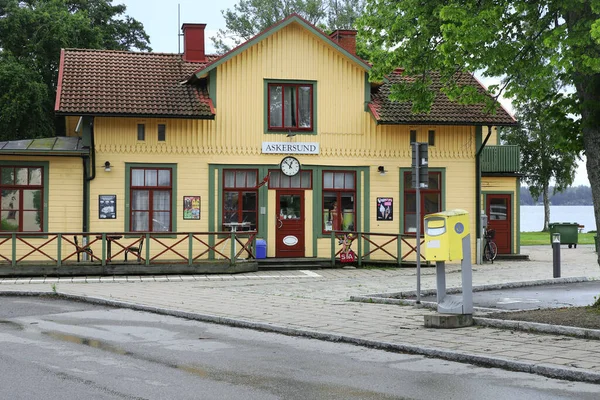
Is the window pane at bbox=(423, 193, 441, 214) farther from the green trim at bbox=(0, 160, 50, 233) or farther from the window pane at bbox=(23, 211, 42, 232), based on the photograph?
the window pane at bbox=(23, 211, 42, 232)

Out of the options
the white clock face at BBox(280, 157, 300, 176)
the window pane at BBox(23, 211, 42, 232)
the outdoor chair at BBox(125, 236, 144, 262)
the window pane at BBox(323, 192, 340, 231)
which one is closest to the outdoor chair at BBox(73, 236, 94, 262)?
the outdoor chair at BBox(125, 236, 144, 262)

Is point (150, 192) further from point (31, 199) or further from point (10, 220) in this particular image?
point (10, 220)

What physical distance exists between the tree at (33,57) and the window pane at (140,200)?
16172 millimetres

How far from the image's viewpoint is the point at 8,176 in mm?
24969

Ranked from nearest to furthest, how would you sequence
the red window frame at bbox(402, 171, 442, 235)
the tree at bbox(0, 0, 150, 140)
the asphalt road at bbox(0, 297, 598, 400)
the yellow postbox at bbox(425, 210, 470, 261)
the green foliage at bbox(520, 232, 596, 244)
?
the asphalt road at bbox(0, 297, 598, 400) < the yellow postbox at bbox(425, 210, 470, 261) < the red window frame at bbox(402, 171, 442, 235) < the tree at bbox(0, 0, 150, 140) < the green foliage at bbox(520, 232, 596, 244)

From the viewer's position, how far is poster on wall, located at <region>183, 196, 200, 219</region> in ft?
85.3

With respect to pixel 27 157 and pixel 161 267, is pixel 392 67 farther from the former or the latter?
pixel 27 157

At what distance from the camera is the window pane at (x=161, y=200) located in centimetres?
2586

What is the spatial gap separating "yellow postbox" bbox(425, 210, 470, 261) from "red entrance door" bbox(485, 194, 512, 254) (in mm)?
18064

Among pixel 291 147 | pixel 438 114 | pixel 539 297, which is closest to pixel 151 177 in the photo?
pixel 291 147

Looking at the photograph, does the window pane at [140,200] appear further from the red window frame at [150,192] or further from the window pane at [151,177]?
the window pane at [151,177]

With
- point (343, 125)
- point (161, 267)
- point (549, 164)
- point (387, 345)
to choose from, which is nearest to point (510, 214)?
point (343, 125)

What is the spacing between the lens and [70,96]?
25250mm

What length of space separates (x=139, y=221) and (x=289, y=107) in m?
5.67
